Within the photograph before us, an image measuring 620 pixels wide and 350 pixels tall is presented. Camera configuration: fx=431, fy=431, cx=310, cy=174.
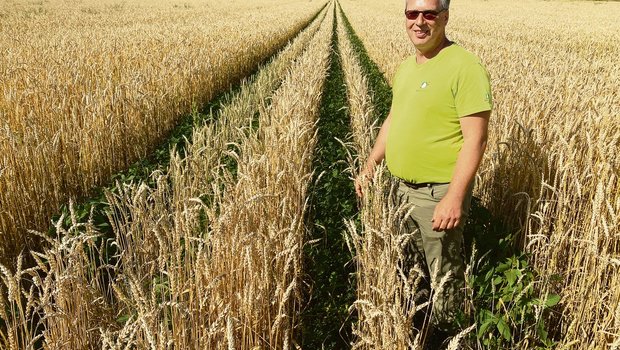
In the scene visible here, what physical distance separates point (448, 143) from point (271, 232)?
3.28ft

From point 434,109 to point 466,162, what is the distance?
→ 31 centimetres

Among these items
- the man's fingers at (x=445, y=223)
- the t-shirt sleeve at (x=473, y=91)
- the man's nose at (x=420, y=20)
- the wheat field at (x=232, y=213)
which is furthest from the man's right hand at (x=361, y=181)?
the man's nose at (x=420, y=20)

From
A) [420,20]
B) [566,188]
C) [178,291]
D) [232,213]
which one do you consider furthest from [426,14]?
[566,188]

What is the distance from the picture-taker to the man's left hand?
6.85 ft

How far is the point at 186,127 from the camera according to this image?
21.4ft

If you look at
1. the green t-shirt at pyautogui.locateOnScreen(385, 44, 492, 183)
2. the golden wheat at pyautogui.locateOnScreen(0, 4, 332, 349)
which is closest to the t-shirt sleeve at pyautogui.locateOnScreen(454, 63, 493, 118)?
the green t-shirt at pyautogui.locateOnScreen(385, 44, 492, 183)

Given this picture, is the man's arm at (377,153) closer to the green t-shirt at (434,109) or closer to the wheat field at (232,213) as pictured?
the wheat field at (232,213)

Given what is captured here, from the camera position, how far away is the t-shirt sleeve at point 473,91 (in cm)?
196

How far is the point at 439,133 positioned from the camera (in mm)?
2189

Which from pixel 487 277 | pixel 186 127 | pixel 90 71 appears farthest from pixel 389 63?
pixel 487 277

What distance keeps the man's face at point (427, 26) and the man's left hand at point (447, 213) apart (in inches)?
30.6

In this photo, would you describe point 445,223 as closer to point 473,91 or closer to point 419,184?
point 419,184

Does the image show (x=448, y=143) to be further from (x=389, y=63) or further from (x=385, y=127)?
(x=389, y=63)

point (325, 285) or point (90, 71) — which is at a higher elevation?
point (90, 71)
